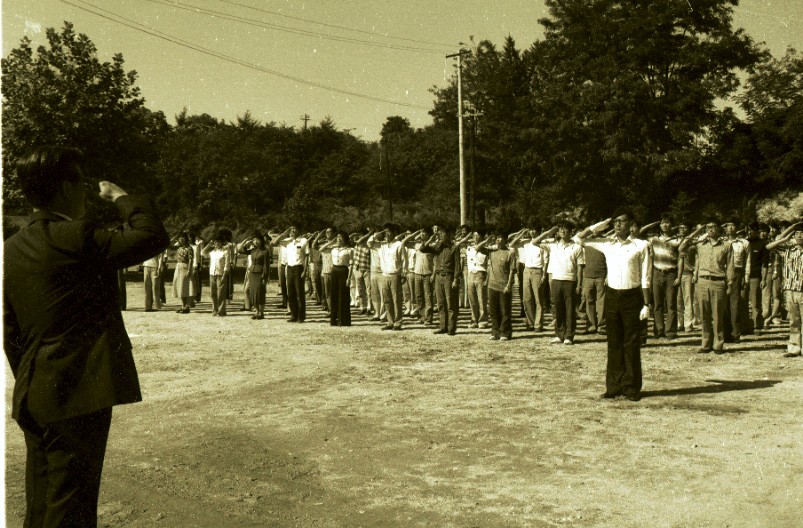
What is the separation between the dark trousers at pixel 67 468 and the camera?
342cm

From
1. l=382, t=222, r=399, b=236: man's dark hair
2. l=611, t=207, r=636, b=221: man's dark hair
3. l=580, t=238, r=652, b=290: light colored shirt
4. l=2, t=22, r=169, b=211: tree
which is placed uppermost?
l=2, t=22, r=169, b=211: tree

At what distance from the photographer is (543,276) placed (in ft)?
51.5

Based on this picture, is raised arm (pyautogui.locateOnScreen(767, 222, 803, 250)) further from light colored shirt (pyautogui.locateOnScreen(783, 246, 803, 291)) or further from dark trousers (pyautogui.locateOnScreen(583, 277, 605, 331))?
dark trousers (pyautogui.locateOnScreen(583, 277, 605, 331))

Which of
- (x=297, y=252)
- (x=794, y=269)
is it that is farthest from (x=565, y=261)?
(x=297, y=252)

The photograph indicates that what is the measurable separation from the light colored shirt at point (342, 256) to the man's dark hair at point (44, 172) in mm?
13079

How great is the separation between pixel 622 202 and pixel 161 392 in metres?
34.0

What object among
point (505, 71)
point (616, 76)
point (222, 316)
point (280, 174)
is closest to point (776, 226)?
point (222, 316)

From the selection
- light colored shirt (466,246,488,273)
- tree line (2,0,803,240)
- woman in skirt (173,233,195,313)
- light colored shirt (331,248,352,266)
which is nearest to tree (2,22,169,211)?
tree line (2,0,803,240)

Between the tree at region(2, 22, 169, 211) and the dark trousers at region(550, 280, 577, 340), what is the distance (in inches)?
659

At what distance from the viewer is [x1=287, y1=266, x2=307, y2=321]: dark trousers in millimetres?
17766

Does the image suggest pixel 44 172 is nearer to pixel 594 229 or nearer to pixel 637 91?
pixel 594 229

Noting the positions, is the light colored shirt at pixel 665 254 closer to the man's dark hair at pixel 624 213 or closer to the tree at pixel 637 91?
the man's dark hair at pixel 624 213

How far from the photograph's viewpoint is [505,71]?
194ft

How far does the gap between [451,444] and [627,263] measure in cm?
356
